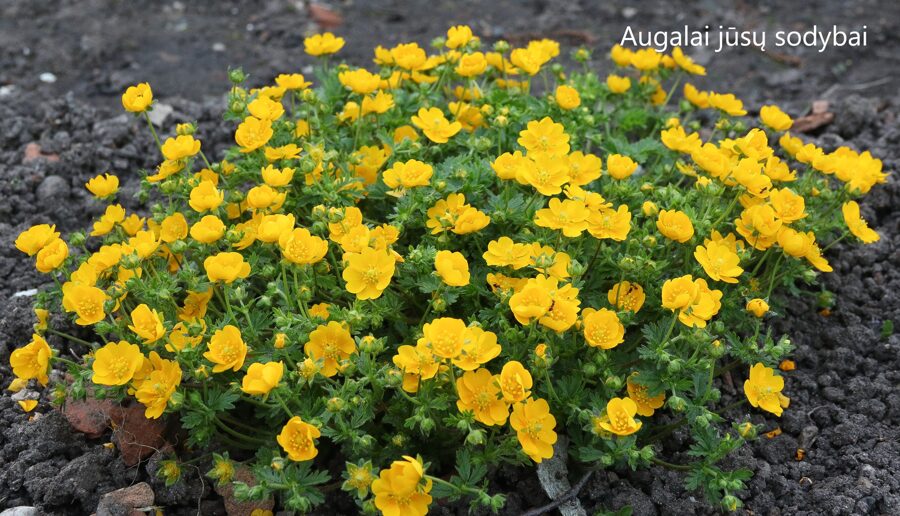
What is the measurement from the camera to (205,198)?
3291mm

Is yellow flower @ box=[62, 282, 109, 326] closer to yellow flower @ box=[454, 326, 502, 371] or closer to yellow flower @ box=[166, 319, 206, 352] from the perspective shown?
yellow flower @ box=[166, 319, 206, 352]

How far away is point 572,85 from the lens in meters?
4.43

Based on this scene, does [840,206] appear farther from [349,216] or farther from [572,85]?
[349,216]

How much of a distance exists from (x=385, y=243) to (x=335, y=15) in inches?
168

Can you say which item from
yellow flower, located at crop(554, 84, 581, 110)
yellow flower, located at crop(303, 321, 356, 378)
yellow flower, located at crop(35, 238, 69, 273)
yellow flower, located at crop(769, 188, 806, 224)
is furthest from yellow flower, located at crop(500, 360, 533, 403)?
yellow flower, located at crop(35, 238, 69, 273)

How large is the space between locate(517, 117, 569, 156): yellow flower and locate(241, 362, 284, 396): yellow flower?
55.4 inches

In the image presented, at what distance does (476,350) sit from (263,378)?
0.66 meters

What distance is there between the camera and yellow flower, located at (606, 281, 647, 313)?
10.6 feet

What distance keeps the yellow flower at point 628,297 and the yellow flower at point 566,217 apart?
0.26 meters

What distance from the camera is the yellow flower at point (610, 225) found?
10.6 ft

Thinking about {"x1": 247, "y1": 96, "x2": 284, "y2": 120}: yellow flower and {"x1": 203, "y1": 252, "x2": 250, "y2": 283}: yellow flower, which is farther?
{"x1": 247, "y1": 96, "x2": 284, "y2": 120}: yellow flower

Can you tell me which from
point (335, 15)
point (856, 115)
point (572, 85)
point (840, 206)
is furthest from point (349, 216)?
point (335, 15)

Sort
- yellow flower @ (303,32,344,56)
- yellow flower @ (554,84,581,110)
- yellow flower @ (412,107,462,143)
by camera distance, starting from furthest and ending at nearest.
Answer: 1. yellow flower @ (303,32,344,56)
2. yellow flower @ (554,84,581,110)
3. yellow flower @ (412,107,462,143)

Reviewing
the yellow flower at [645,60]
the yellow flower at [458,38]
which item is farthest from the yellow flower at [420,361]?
the yellow flower at [645,60]
